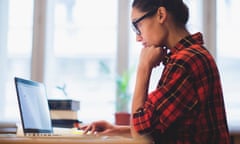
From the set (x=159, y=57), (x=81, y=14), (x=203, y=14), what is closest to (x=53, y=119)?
(x=159, y=57)

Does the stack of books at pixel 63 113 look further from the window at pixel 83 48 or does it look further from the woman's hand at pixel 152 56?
the window at pixel 83 48

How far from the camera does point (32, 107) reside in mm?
1582

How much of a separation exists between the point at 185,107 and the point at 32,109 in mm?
716

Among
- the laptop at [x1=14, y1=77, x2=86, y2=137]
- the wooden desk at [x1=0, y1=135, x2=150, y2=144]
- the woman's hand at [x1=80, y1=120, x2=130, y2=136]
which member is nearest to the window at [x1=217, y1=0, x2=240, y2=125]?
the woman's hand at [x1=80, y1=120, x2=130, y2=136]

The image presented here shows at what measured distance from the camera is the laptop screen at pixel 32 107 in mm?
1450

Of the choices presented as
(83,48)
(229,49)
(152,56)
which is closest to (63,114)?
(152,56)

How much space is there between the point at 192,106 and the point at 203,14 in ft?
7.73

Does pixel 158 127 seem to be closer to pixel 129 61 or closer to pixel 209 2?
pixel 129 61

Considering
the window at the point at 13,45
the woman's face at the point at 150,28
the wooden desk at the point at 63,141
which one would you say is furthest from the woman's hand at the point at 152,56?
the window at the point at 13,45

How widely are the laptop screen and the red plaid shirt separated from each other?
48 cm

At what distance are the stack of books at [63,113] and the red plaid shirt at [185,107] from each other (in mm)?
957

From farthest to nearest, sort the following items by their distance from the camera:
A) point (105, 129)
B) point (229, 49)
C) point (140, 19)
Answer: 1. point (229, 49)
2. point (105, 129)
3. point (140, 19)

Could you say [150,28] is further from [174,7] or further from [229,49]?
[229,49]

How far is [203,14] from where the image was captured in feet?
11.0
